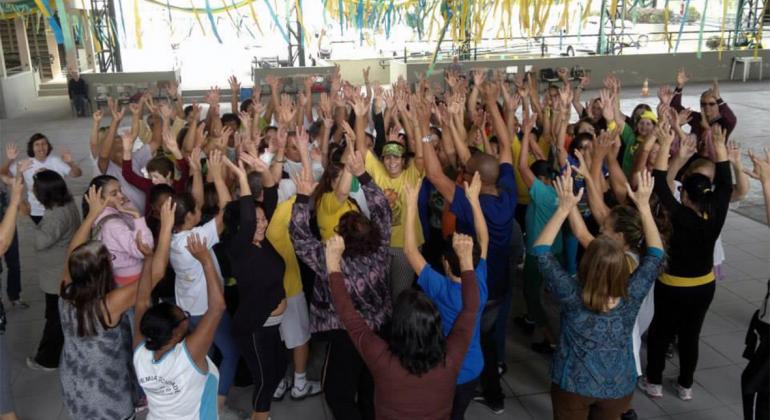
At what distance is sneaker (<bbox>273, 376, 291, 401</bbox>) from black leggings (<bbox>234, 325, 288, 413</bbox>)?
375 mm

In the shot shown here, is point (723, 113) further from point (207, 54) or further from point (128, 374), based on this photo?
point (207, 54)

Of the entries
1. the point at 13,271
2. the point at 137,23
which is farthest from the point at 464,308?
the point at 137,23

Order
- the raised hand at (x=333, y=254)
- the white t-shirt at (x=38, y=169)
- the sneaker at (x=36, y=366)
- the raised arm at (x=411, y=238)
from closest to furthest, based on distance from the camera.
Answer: the raised hand at (x=333, y=254)
the raised arm at (x=411, y=238)
the sneaker at (x=36, y=366)
the white t-shirt at (x=38, y=169)

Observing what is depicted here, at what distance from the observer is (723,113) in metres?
5.52

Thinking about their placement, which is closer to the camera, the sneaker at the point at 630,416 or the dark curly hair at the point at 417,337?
the dark curly hair at the point at 417,337

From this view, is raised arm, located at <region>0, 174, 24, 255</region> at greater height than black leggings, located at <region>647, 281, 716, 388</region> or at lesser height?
greater

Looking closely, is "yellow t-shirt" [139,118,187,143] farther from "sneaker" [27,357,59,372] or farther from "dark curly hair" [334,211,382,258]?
"dark curly hair" [334,211,382,258]

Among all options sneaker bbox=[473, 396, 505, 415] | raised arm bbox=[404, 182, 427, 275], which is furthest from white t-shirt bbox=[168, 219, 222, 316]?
sneaker bbox=[473, 396, 505, 415]

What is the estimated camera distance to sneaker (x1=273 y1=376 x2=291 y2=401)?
142 inches

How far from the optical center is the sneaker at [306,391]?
3.62 m

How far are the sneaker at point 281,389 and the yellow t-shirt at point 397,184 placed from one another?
107 cm

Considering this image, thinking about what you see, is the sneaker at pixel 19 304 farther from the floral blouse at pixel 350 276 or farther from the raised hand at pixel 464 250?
the raised hand at pixel 464 250

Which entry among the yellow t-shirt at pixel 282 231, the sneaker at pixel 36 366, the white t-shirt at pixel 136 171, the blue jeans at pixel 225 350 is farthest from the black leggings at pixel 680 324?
the sneaker at pixel 36 366

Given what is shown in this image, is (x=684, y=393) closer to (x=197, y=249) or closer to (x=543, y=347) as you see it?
(x=543, y=347)
